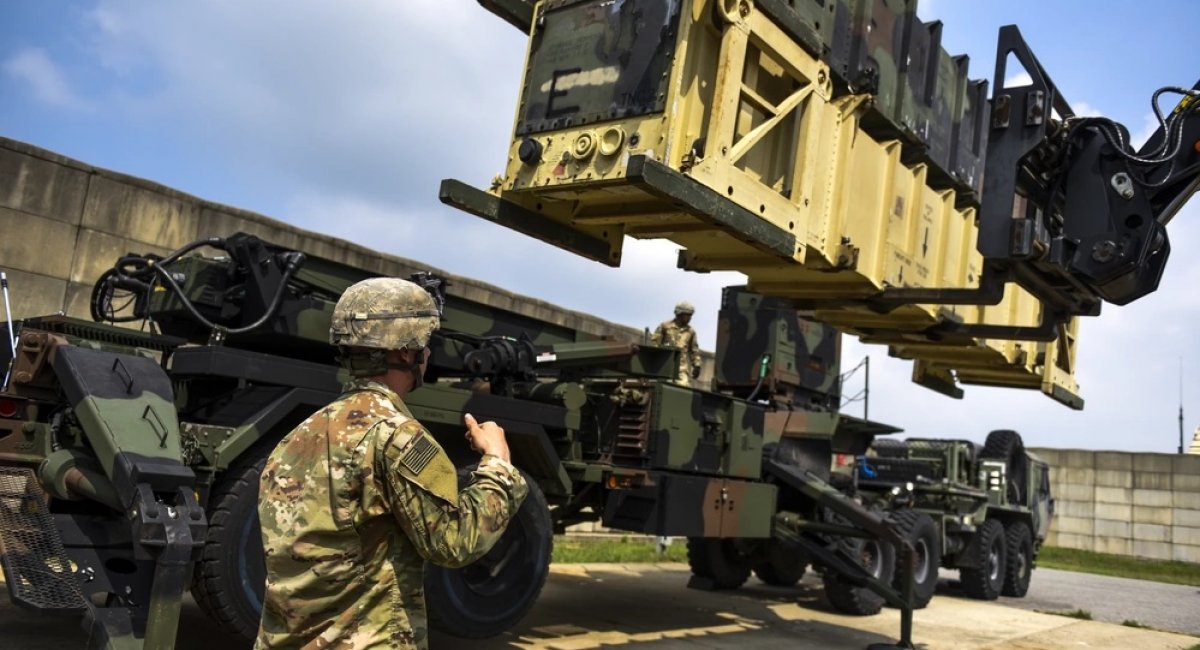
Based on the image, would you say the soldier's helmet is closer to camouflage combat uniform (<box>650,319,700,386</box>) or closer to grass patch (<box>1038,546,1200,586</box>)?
camouflage combat uniform (<box>650,319,700,386</box>)

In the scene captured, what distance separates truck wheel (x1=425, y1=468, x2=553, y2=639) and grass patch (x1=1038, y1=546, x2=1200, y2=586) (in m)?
13.4

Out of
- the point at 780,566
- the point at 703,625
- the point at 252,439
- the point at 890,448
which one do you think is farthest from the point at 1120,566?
the point at 252,439

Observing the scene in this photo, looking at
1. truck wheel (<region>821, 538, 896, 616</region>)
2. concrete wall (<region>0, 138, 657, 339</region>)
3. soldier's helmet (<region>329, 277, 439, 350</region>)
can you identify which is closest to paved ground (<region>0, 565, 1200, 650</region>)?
truck wheel (<region>821, 538, 896, 616</region>)

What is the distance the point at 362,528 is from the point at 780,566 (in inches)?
344

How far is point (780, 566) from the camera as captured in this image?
34.3ft

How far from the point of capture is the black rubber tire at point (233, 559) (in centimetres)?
442

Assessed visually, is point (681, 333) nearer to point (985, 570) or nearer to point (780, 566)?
point (780, 566)

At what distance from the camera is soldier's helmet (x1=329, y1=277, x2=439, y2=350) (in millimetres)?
2340

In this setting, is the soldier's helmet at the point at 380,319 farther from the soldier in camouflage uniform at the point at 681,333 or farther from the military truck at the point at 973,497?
the military truck at the point at 973,497

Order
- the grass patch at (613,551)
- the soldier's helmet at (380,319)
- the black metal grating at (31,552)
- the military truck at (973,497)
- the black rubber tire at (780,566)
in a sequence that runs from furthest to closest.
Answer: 1. the military truck at (973,497)
2. the grass patch at (613,551)
3. the black rubber tire at (780,566)
4. the black metal grating at (31,552)
5. the soldier's helmet at (380,319)

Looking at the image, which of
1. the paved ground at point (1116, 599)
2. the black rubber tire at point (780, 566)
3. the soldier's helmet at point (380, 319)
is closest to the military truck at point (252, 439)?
the soldier's helmet at point (380, 319)

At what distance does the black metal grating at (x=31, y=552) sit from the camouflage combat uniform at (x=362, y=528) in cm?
204

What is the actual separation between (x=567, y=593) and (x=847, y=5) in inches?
206

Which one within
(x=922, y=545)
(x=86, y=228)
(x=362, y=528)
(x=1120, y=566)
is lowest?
(x=1120, y=566)
